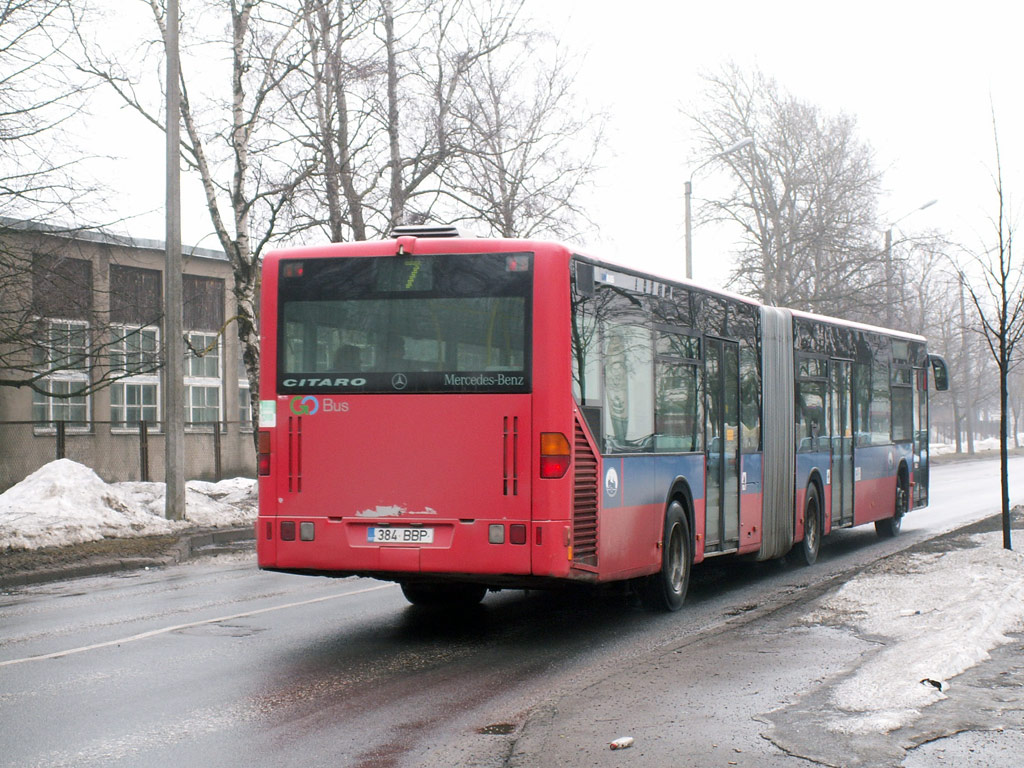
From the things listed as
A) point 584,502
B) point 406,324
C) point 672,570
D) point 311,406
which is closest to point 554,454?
point 584,502

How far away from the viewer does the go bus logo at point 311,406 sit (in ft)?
31.1

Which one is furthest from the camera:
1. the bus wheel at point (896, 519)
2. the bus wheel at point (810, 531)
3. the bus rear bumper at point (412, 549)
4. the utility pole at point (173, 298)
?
the bus wheel at point (896, 519)

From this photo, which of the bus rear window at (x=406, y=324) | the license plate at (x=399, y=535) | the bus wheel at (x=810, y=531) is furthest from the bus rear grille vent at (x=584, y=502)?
the bus wheel at (x=810, y=531)

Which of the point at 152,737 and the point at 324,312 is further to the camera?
the point at 324,312

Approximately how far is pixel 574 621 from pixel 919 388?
11549 millimetres

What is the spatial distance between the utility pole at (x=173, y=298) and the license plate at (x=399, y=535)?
32.5 feet

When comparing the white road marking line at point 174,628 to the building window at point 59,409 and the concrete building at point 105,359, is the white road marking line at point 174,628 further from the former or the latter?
the building window at point 59,409

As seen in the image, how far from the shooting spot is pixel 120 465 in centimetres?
3322

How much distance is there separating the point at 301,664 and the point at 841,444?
10200 millimetres

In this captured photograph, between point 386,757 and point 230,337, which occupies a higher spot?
point 230,337

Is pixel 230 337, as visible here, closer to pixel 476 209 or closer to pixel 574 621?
pixel 476 209

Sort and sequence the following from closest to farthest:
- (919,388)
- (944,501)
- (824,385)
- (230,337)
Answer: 1. (824,385)
2. (919,388)
3. (944,501)
4. (230,337)

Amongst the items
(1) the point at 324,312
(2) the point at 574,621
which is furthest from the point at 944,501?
(1) the point at 324,312

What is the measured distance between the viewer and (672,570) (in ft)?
37.3
